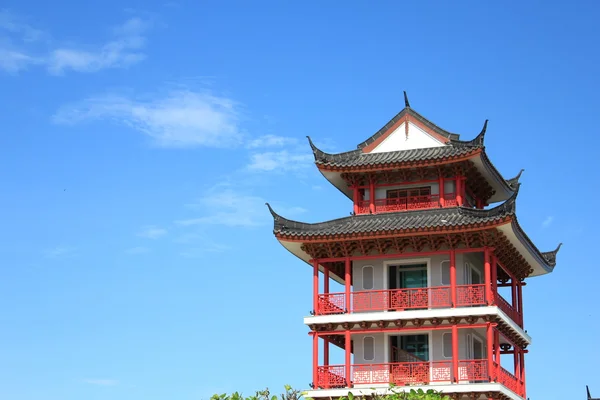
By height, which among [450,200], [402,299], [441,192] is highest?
[441,192]

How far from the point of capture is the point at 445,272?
4044 cm

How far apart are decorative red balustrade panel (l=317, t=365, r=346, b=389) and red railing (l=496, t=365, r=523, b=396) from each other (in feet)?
19.5

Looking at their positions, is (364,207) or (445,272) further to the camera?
(364,207)

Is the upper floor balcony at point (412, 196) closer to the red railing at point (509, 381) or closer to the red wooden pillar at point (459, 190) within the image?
the red wooden pillar at point (459, 190)

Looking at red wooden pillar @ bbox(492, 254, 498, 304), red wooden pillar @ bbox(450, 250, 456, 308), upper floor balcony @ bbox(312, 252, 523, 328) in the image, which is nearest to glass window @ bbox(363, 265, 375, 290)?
upper floor balcony @ bbox(312, 252, 523, 328)

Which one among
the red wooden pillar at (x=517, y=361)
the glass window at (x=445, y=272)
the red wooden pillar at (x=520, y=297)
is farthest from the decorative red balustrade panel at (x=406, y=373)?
the red wooden pillar at (x=520, y=297)

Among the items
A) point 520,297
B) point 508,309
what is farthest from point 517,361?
point 508,309

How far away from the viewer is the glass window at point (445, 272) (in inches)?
1587

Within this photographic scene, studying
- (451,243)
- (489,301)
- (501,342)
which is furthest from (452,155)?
(501,342)

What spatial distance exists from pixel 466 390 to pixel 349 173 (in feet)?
34.2

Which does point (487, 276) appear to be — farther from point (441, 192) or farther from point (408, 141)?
point (408, 141)

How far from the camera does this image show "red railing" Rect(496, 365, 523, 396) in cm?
3859

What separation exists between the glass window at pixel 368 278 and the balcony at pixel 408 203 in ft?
7.80

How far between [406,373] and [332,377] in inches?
114
